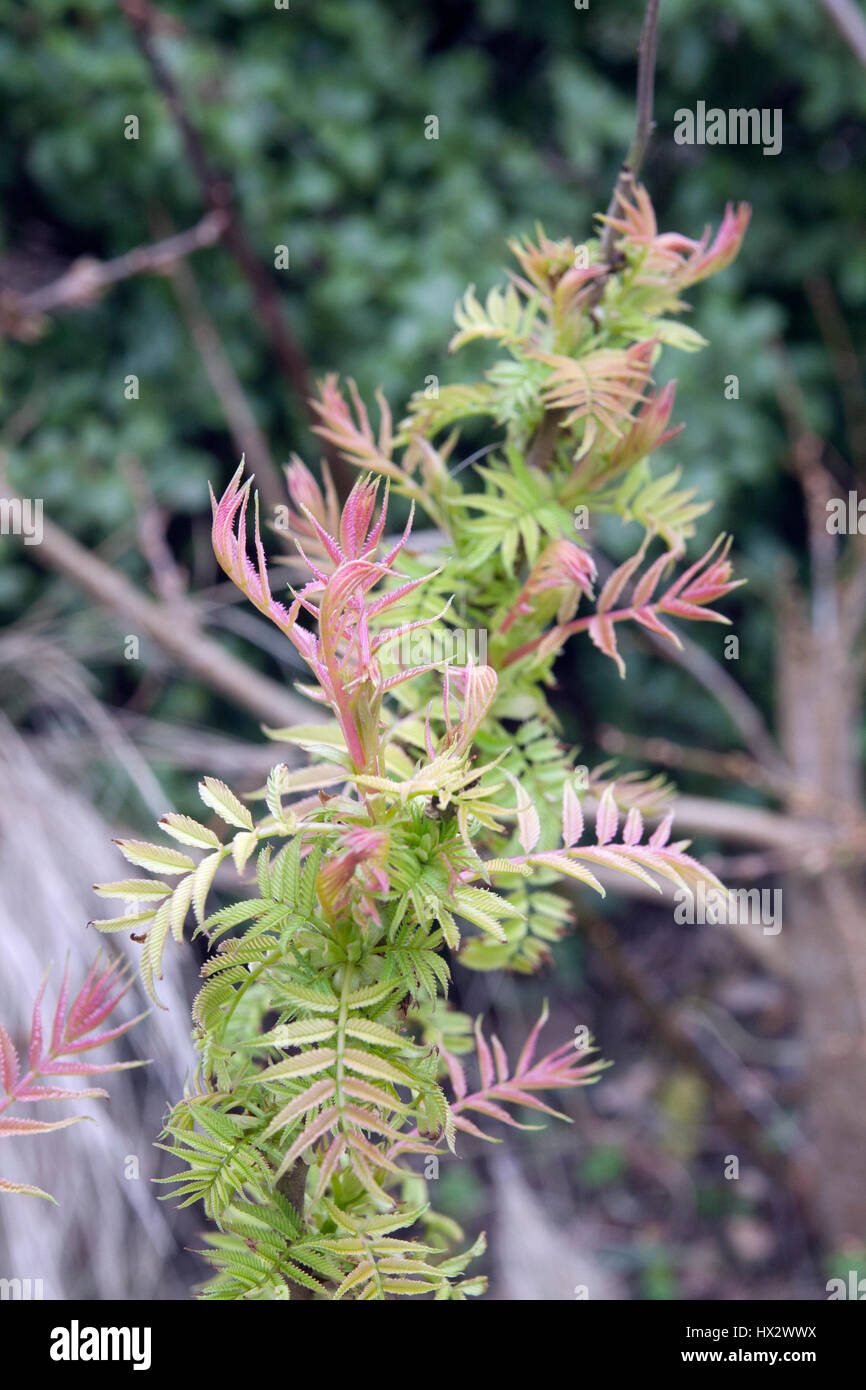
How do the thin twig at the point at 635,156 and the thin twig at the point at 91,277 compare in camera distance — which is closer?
the thin twig at the point at 635,156

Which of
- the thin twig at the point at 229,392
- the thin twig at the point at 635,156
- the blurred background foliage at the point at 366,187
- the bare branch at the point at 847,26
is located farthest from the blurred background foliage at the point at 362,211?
the thin twig at the point at 635,156

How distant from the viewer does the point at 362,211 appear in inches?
66.9

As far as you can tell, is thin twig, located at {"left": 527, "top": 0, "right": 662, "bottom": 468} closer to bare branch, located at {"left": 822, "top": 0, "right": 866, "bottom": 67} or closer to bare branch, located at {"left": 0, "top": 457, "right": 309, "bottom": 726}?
bare branch, located at {"left": 822, "top": 0, "right": 866, "bottom": 67}

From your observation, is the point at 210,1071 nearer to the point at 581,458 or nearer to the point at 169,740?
the point at 581,458

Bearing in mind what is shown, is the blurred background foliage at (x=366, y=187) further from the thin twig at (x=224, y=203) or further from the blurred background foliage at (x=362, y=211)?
the thin twig at (x=224, y=203)

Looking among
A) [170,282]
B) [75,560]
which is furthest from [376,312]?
[75,560]

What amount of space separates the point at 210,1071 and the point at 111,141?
1641 millimetres

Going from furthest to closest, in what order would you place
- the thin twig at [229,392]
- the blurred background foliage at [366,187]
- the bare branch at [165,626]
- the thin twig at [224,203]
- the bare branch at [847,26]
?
the blurred background foliage at [366,187]
the thin twig at [229,392]
the bare branch at [165,626]
the thin twig at [224,203]
the bare branch at [847,26]

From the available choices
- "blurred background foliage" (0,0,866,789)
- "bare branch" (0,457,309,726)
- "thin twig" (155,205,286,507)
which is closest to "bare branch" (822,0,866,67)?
"blurred background foliage" (0,0,866,789)

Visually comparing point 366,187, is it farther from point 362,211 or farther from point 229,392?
point 229,392

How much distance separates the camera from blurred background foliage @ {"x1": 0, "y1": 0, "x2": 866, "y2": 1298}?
159 cm

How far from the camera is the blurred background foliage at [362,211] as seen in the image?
1592 mm

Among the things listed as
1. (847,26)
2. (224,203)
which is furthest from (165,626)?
(847,26)

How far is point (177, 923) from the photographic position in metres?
0.31
